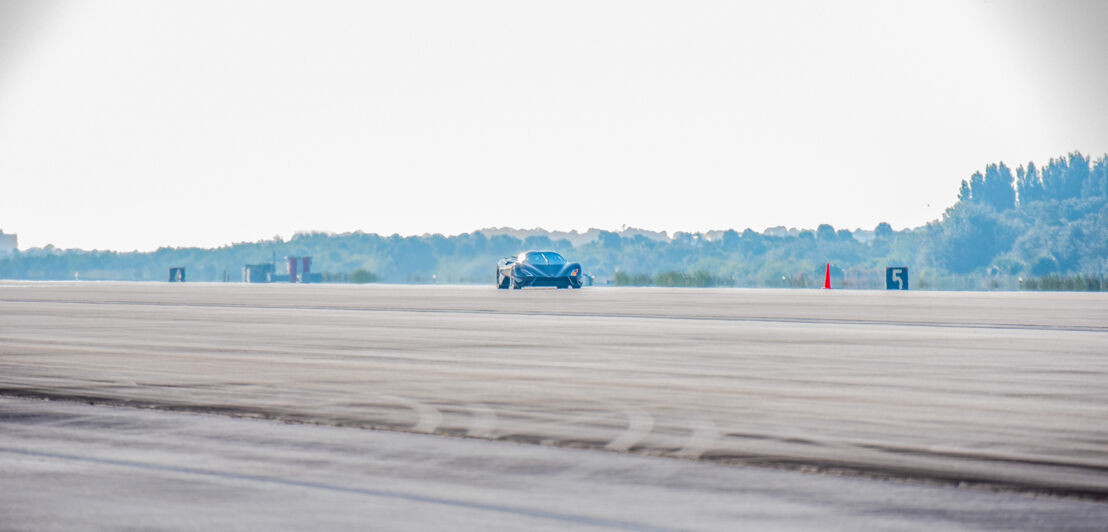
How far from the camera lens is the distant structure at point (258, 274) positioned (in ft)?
371

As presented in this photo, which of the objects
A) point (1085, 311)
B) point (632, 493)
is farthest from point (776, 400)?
point (1085, 311)

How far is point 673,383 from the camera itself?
579 inches

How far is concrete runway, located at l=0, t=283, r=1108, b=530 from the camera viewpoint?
32.4 feet

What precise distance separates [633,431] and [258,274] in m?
106

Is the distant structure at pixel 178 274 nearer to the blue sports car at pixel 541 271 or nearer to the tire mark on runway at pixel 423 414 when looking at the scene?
the blue sports car at pixel 541 271

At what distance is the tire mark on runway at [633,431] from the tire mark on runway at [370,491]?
2.24 m

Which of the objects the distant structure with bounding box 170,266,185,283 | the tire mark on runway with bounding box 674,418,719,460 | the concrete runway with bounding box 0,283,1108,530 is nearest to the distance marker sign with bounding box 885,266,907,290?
the concrete runway with bounding box 0,283,1108,530

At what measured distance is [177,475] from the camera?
8867 mm

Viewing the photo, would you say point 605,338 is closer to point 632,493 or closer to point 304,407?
point 304,407

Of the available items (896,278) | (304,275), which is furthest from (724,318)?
(304,275)

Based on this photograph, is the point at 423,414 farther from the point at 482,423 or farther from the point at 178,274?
the point at 178,274

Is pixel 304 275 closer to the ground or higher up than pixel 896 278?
higher up

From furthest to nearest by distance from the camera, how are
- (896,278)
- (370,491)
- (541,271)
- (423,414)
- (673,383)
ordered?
1. (896,278)
2. (541,271)
3. (673,383)
4. (423,414)
5. (370,491)

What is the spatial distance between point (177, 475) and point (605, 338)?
14328 millimetres
